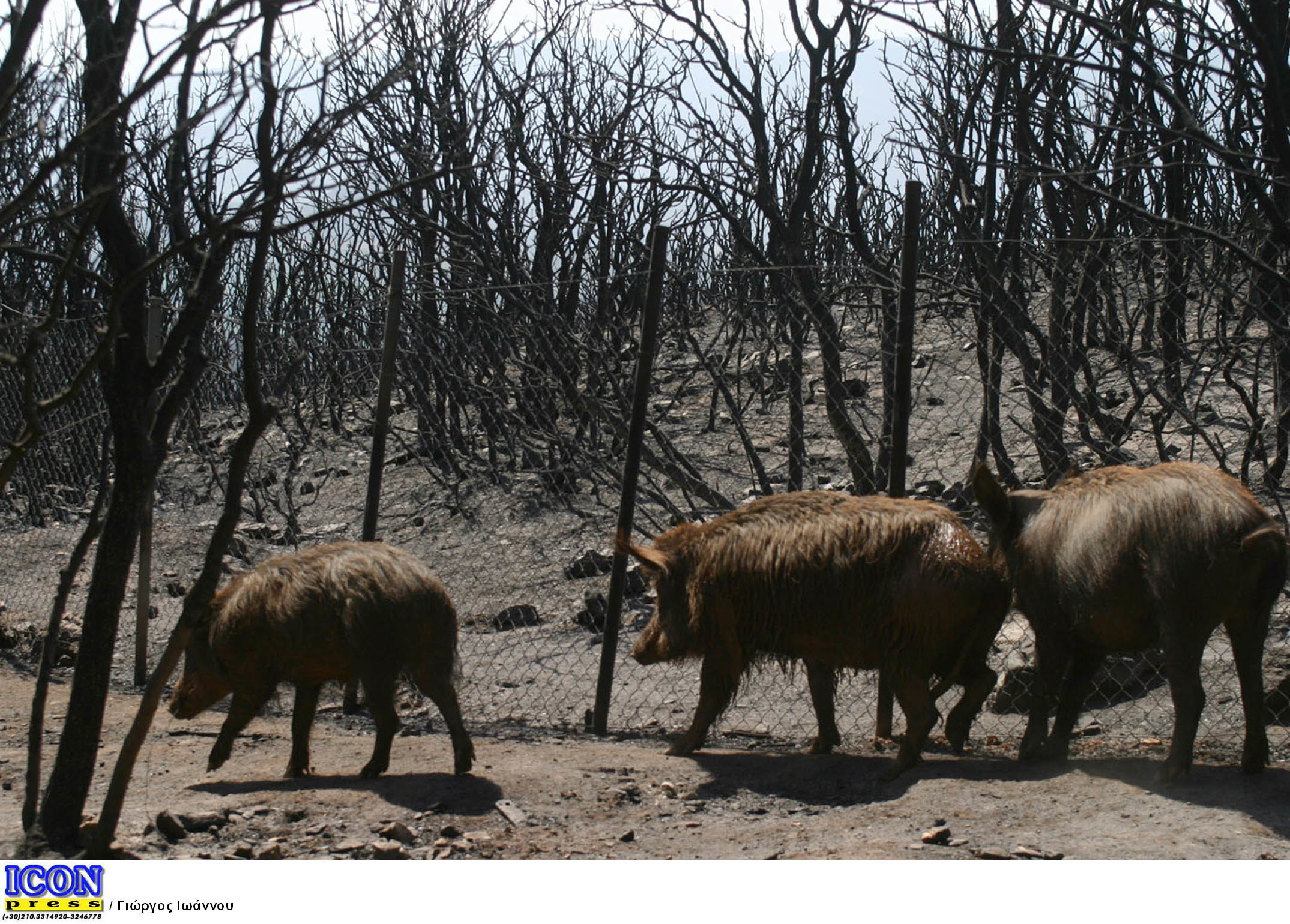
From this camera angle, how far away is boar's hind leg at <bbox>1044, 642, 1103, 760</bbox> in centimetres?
456

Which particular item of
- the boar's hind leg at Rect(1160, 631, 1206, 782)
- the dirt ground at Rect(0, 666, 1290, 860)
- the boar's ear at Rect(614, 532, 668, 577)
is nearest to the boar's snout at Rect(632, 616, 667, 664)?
the boar's ear at Rect(614, 532, 668, 577)

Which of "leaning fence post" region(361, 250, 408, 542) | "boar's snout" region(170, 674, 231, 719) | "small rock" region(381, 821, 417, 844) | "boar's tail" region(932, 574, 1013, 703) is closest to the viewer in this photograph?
"small rock" region(381, 821, 417, 844)

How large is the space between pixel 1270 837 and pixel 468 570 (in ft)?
21.3

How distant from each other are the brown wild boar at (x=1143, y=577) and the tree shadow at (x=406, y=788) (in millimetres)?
1985

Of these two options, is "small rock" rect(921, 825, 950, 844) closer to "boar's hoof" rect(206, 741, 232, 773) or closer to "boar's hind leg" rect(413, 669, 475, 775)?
"boar's hind leg" rect(413, 669, 475, 775)

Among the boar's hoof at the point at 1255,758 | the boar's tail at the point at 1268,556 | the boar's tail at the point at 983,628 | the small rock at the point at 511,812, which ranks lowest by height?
the small rock at the point at 511,812

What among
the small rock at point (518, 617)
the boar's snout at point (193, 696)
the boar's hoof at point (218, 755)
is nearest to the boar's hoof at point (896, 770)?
the boar's hoof at point (218, 755)

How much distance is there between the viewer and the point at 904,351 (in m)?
5.14

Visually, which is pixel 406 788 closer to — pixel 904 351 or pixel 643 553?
pixel 643 553

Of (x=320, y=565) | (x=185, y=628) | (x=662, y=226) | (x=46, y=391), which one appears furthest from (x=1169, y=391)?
(x=46, y=391)

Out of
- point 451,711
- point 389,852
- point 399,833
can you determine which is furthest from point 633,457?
point 389,852

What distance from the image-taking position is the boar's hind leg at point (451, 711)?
15.4ft

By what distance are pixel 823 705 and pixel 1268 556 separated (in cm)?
183

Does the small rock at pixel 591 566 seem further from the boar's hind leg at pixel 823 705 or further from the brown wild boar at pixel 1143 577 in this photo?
the brown wild boar at pixel 1143 577
